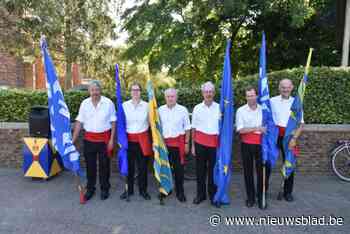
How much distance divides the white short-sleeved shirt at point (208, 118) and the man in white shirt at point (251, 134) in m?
0.30

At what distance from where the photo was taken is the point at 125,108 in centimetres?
452

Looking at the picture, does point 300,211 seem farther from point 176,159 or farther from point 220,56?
point 220,56

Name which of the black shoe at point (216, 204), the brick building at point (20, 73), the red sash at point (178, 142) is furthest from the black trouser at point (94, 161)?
the brick building at point (20, 73)

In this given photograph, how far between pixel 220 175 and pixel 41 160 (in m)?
3.23

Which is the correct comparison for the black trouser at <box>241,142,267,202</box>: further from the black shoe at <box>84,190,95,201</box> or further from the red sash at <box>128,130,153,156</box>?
the black shoe at <box>84,190,95,201</box>

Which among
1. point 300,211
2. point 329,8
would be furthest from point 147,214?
point 329,8

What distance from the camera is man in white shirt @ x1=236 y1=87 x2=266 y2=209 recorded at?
13.8ft


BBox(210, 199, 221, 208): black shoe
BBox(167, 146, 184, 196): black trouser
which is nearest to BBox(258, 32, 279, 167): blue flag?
BBox(210, 199, 221, 208): black shoe

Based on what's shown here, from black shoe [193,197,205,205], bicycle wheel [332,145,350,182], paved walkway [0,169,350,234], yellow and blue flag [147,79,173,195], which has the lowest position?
paved walkway [0,169,350,234]

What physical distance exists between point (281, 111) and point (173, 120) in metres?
1.63

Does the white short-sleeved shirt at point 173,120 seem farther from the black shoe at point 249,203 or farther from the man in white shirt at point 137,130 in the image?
the black shoe at point 249,203

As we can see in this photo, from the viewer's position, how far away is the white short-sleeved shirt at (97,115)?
14.7 feet

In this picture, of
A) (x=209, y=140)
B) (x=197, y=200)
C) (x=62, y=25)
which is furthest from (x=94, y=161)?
(x=62, y=25)

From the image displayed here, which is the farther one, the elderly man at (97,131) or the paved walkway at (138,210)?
the elderly man at (97,131)
